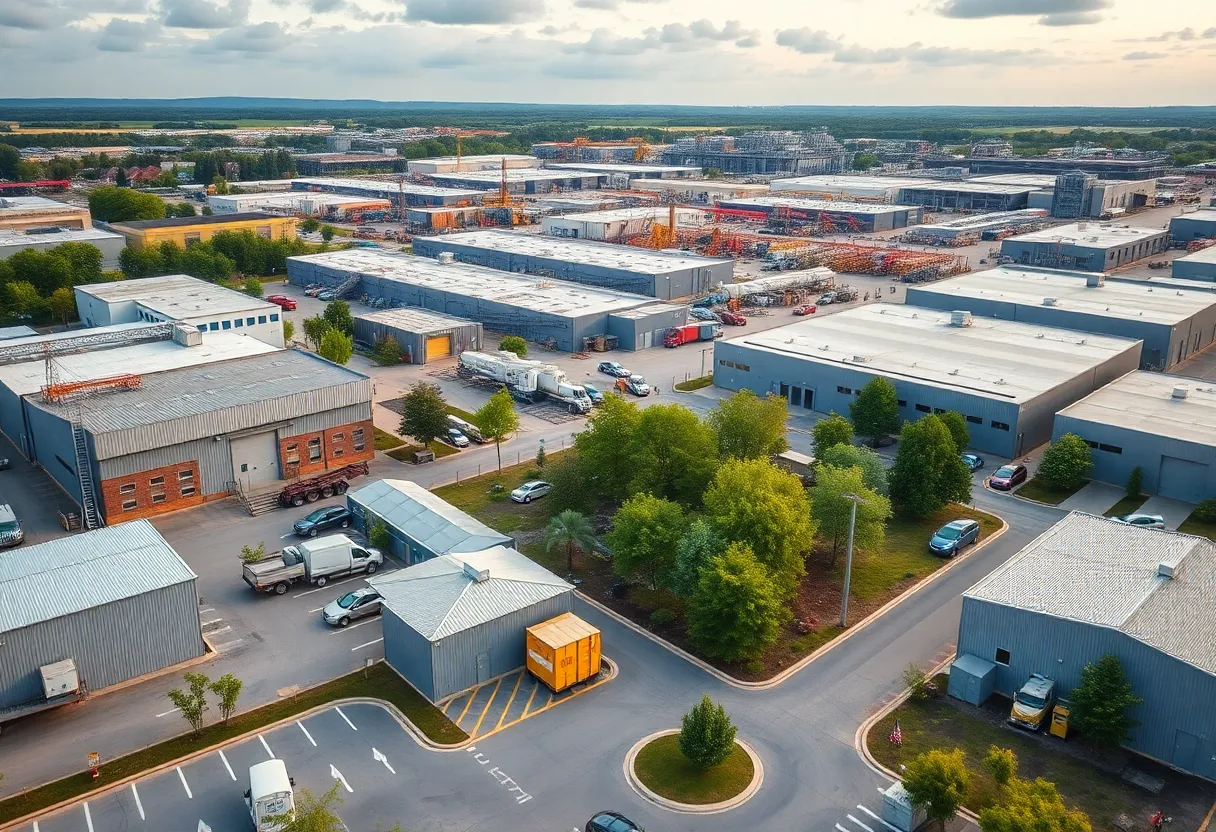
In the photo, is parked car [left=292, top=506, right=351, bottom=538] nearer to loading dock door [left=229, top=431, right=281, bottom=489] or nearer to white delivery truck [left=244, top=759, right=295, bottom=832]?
loading dock door [left=229, top=431, right=281, bottom=489]

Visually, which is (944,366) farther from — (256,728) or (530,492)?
(256,728)

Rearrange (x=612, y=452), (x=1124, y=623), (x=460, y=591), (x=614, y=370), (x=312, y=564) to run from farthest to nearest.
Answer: (x=614, y=370) → (x=612, y=452) → (x=312, y=564) → (x=460, y=591) → (x=1124, y=623)

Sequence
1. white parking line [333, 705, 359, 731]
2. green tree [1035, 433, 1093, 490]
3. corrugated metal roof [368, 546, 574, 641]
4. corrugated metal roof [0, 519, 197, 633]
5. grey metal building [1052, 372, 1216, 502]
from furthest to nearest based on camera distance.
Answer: green tree [1035, 433, 1093, 490] < grey metal building [1052, 372, 1216, 502] < corrugated metal roof [368, 546, 574, 641] < corrugated metal roof [0, 519, 197, 633] < white parking line [333, 705, 359, 731]

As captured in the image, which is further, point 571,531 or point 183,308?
point 183,308

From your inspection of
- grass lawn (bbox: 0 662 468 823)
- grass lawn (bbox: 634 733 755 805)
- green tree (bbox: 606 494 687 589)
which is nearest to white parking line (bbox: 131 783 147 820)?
grass lawn (bbox: 0 662 468 823)

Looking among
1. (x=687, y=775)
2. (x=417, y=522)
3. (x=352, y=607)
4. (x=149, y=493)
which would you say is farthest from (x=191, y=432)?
(x=687, y=775)

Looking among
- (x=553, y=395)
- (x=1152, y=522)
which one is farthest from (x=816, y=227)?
(x=1152, y=522)

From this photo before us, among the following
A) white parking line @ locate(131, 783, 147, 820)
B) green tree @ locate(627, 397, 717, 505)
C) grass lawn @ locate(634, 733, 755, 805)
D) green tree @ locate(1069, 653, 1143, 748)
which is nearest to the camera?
white parking line @ locate(131, 783, 147, 820)
